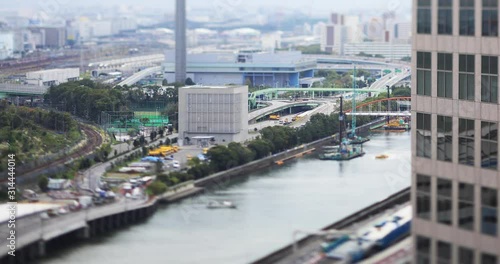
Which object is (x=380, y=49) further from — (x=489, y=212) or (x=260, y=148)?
(x=489, y=212)

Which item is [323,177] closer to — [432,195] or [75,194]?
[75,194]

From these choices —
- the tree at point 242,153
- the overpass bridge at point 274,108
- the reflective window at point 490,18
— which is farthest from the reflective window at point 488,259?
the overpass bridge at point 274,108

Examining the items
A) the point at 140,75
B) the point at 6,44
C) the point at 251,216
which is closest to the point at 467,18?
the point at 251,216

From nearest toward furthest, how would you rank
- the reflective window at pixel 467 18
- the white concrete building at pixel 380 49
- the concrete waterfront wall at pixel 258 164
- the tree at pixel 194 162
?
the reflective window at pixel 467 18, the concrete waterfront wall at pixel 258 164, the tree at pixel 194 162, the white concrete building at pixel 380 49

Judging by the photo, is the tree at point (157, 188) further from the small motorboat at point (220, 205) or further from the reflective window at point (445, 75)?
the reflective window at point (445, 75)

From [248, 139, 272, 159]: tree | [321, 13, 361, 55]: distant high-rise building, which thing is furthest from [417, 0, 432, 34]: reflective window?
[321, 13, 361, 55]: distant high-rise building

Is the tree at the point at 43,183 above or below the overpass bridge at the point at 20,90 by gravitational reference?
below

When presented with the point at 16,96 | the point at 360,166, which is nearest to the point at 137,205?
the point at 360,166
